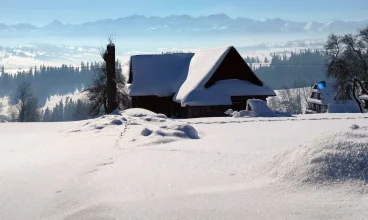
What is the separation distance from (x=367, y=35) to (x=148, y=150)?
4263cm

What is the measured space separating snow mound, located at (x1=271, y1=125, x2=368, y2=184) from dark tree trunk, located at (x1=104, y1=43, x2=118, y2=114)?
618 inches

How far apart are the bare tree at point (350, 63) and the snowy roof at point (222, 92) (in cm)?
1813

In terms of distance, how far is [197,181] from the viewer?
5.98m

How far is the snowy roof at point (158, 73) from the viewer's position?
33.2 metres

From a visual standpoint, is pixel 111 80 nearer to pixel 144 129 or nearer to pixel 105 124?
pixel 105 124

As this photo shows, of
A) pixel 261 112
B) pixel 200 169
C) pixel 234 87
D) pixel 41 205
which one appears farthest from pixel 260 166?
pixel 234 87

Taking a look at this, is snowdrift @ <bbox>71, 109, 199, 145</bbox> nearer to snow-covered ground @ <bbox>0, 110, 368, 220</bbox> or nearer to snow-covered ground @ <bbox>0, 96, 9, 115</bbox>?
snow-covered ground @ <bbox>0, 110, 368, 220</bbox>

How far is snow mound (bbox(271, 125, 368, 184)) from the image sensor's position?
212 inches

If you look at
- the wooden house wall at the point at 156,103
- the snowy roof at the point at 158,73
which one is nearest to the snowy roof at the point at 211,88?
the snowy roof at the point at 158,73

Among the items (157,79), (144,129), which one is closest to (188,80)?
(157,79)

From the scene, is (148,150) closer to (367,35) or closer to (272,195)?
(272,195)

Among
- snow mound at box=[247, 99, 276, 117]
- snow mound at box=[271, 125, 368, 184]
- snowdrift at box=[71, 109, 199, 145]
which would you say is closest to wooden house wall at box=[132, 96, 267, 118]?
snow mound at box=[247, 99, 276, 117]

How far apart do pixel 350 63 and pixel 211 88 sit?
74.0 feet

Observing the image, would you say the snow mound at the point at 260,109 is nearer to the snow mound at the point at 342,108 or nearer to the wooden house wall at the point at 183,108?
the wooden house wall at the point at 183,108
